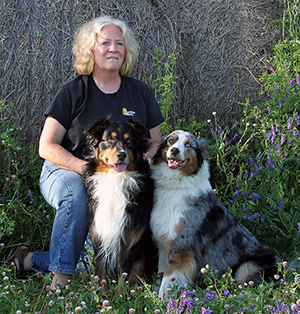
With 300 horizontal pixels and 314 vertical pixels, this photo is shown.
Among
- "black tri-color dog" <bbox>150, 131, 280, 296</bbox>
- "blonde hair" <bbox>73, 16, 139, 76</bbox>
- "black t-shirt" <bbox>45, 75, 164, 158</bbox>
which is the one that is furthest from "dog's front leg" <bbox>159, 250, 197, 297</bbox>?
"blonde hair" <bbox>73, 16, 139, 76</bbox>

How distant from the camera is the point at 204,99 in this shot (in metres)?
4.63

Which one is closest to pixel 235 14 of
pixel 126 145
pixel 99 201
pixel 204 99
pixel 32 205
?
pixel 204 99

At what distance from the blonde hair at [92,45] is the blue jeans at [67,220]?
41.0 inches

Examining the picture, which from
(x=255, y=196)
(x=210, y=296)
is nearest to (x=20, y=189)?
(x=255, y=196)

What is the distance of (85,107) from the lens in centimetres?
350

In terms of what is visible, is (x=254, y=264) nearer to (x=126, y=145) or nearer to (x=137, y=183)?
(x=137, y=183)

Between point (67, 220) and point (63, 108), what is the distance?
98cm

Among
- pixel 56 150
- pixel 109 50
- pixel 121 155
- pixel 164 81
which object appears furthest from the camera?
pixel 164 81

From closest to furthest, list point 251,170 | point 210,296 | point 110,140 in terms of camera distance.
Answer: point 210,296 < point 110,140 < point 251,170

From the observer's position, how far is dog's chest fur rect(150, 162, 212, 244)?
122 inches

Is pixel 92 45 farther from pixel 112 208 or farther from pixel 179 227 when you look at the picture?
pixel 179 227

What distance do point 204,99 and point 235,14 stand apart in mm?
1013

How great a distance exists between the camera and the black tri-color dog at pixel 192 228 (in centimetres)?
307

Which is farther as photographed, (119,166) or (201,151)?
(201,151)
